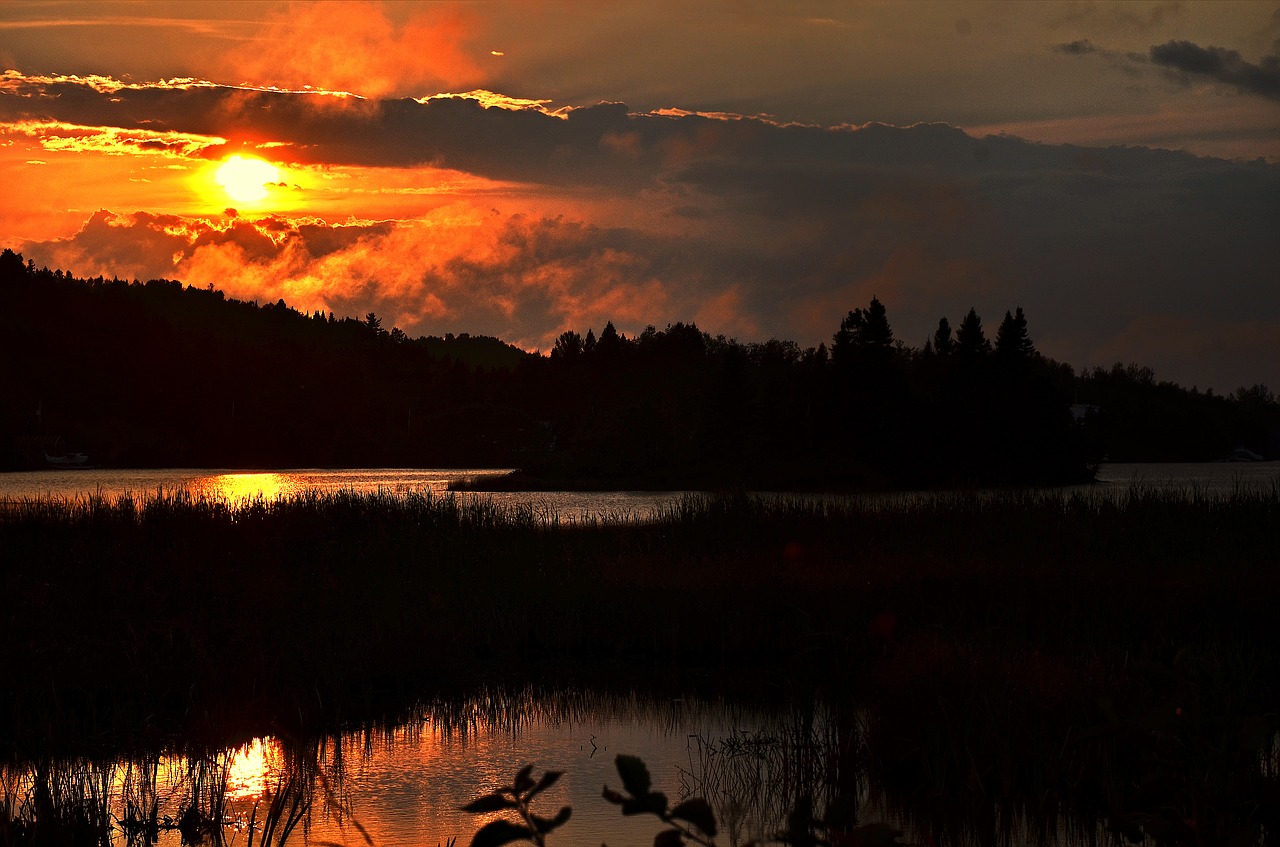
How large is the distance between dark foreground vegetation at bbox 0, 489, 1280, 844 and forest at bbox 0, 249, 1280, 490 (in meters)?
57.9

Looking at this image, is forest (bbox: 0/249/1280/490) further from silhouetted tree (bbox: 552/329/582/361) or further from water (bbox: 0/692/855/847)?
water (bbox: 0/692/855/847)

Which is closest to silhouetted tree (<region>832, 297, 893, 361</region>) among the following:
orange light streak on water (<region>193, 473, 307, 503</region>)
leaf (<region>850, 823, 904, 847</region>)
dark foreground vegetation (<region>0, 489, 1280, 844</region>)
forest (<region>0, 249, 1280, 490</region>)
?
forest (<region>0, 249, 1280, 490</region>)

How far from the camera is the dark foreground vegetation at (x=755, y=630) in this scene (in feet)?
31.0

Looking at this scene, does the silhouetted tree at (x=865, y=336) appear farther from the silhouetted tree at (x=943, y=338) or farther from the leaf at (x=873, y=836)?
the leaf at (x=873, y=836)

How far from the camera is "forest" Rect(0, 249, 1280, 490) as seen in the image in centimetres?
8581

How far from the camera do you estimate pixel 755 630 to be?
1669cm

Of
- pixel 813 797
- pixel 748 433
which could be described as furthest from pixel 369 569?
pixel 748 433

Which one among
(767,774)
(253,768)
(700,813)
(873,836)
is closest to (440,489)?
(253,768)

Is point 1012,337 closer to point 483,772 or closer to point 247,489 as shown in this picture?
point 247,489

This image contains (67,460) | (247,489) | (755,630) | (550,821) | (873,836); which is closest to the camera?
(550,821)

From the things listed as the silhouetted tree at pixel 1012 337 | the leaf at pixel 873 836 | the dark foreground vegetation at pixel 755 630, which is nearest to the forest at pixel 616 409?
the silhouetted tree at pixel 1012 337

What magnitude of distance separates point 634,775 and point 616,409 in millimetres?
101963

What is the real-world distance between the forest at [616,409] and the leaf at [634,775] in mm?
79103

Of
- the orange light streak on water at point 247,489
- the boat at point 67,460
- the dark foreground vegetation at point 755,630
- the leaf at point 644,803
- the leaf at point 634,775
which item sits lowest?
the boat at point 67,460
